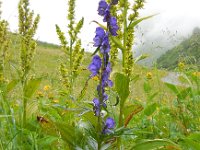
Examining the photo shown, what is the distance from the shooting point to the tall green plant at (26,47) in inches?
87.5

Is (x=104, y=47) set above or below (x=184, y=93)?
above

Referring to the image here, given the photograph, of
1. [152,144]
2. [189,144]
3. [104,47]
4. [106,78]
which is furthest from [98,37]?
[189,144]

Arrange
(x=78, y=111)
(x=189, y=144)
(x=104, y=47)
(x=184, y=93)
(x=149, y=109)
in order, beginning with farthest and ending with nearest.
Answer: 1. (x=184, y=93)
2. (x=149, y=109)
3. (x=189, y=144)
4. (x=78, y=111)
5. (x=104, y=47)

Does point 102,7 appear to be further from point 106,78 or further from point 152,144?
point 152,144

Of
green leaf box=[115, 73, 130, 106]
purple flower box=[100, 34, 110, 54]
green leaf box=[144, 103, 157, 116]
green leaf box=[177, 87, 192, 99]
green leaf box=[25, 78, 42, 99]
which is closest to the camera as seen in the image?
purple flower box=[100, 34, 110, 54]

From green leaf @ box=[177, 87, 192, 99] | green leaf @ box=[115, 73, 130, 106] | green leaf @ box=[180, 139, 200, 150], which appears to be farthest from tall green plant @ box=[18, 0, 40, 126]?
green leaf @ box=[177, 87, 192, 99]

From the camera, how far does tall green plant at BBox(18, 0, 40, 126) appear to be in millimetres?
2223

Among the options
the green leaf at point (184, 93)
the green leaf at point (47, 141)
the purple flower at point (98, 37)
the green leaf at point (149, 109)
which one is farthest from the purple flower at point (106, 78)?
the green leaf at point (184, 93)

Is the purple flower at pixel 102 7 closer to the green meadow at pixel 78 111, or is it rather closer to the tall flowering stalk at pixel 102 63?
the tall flowering stalk at pixel 102 63

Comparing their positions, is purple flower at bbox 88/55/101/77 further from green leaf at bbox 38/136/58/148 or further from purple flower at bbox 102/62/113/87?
green leaf at bbox 38/136/58/148

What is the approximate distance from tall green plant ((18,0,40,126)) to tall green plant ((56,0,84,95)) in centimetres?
24

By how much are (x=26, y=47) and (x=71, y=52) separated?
0.41 m

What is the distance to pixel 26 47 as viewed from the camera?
236 centimetres

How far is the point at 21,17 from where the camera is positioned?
2.67m
